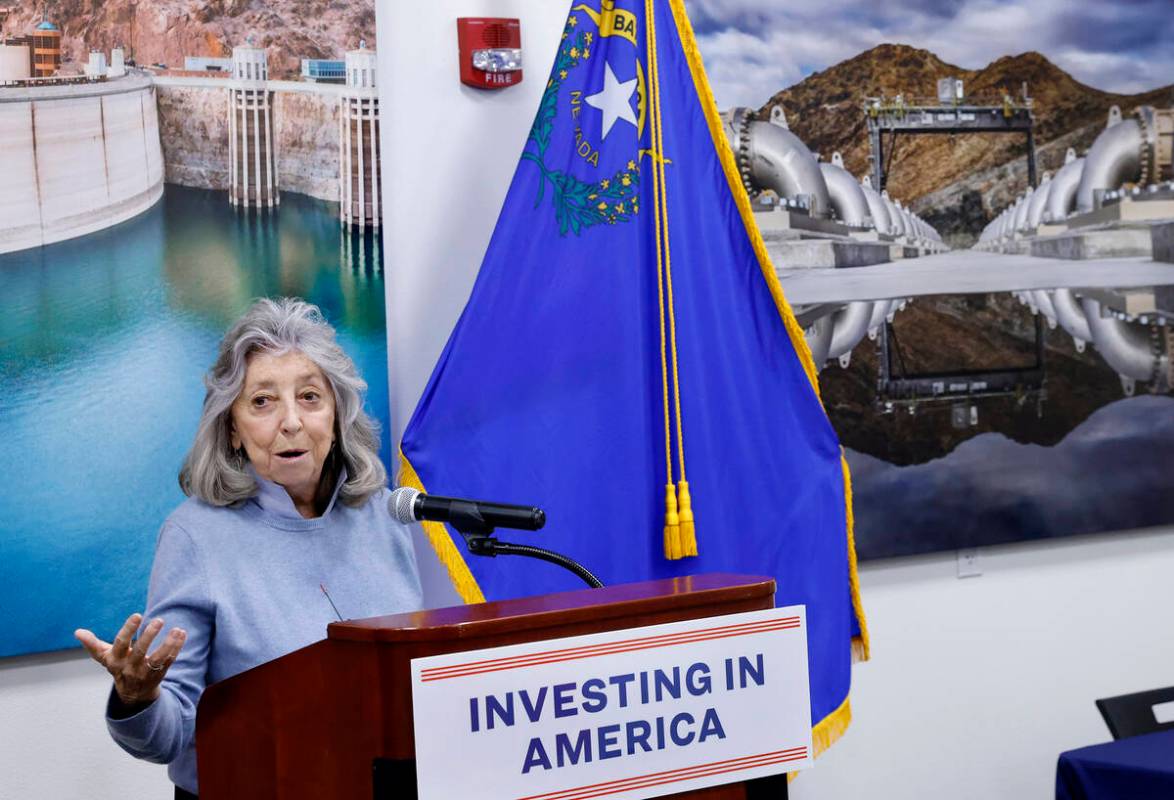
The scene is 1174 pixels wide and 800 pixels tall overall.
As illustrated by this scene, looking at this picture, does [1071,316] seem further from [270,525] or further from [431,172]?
[270,525]

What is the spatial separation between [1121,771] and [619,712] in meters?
1.43

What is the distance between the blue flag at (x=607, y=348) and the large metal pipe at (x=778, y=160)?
1.36 feet

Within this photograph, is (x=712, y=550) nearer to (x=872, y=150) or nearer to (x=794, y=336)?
(x=794, y=336)

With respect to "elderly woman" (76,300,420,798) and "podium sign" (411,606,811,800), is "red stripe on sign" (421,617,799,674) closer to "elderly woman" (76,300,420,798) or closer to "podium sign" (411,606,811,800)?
"podium sign" (411,606,811,800)

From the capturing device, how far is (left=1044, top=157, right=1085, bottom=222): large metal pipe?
3096 mm

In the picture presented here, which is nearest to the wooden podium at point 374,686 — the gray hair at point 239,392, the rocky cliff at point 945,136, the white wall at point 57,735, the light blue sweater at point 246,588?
the light blue sweater at point 246,588

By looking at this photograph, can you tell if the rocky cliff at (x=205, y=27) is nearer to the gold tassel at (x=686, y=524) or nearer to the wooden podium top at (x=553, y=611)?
the gold tassel at (x=686, y=524)

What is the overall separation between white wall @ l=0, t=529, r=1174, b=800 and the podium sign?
5.87 feet

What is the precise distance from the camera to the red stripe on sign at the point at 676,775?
1135 mm

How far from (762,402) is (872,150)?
0.83m

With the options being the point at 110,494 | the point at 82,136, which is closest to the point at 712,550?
the point at 110,494

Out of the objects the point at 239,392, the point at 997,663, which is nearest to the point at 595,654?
the point at 239,392

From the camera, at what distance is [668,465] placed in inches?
91.6

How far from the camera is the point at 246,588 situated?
168 centimetres
